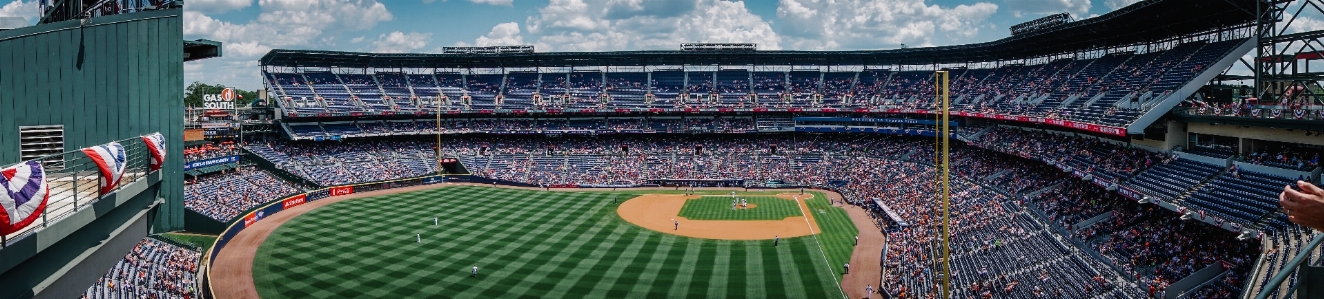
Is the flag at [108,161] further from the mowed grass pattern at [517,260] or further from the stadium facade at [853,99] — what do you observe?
the stadium facade at [853,99]

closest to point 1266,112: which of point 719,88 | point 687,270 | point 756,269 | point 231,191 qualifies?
point 756,269

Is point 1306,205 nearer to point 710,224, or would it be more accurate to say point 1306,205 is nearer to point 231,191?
point 710,224

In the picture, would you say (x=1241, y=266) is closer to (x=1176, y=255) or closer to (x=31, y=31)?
(x=1176, y=255)

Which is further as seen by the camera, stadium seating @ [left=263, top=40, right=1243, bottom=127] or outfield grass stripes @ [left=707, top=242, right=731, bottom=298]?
stadium seating @ [left=263, top=40, right=1243, bottom=127]

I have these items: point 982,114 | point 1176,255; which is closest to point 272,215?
point 1176,255

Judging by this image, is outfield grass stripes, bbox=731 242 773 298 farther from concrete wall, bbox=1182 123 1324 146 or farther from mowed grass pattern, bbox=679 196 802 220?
concrete wall, bbox=1182 123 1324 146

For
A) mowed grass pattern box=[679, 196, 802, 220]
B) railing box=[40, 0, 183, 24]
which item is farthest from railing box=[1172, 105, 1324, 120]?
railing box=[40, 0, 183, 24]
